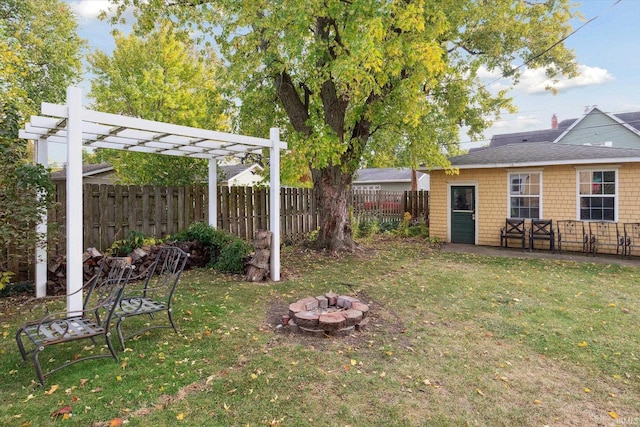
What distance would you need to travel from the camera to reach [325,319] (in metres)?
4.10

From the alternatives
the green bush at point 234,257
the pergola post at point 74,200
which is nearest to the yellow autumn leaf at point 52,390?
the pergola post at point 74,200

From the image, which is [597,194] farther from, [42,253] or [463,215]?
[42,253]

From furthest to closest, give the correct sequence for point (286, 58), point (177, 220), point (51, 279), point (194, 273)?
point (177, 220) → point (286, 58) → point (194, 273) → point (51, 279)

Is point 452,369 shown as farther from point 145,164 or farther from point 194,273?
point 145,164

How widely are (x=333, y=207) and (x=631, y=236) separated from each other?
303 inches

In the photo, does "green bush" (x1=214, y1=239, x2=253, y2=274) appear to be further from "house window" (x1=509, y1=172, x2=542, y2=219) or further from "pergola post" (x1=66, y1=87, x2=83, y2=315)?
"house window" (x1=509, y1=172, x2=542, y2=219)

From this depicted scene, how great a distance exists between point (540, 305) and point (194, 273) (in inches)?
238

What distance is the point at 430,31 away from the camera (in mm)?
7559

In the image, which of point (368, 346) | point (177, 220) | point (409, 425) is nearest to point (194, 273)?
point (177, 220)

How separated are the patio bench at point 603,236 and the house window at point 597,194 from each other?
0.17 meters

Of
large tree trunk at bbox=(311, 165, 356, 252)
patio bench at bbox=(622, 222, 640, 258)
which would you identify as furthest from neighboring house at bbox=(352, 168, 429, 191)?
patio bench at bbox=(622, 222, 640, 258)

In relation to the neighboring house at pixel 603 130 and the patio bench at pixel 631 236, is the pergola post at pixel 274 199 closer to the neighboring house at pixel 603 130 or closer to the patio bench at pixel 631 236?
the patio bench at pixel 631 236

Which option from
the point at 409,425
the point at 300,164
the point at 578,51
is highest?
the point at 578,51

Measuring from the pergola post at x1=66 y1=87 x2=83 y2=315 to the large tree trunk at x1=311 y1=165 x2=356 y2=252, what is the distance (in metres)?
5.80
